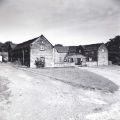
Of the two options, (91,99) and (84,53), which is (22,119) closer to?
(91,99)

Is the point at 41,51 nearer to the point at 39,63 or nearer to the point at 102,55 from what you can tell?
the point at 39,63

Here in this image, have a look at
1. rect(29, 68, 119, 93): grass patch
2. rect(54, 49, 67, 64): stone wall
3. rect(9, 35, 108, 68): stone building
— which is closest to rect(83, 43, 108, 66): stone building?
rect(9, 35, 108, 68): stone building

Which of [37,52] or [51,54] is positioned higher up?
[37,52]

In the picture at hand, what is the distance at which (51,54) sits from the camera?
4888 cm

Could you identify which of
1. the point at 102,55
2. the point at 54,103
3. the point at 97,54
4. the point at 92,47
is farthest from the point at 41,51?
the point at 54,103

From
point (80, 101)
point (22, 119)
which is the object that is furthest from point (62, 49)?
point (22, 119)

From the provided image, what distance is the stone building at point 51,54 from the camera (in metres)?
46.4

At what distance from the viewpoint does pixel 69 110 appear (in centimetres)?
1484

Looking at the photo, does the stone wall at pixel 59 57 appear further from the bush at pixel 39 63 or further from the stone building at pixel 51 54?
the bush at pixel 39 63

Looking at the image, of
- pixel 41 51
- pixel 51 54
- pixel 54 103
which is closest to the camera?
pixel 54 103

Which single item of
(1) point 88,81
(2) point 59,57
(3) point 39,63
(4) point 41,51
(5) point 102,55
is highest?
(4) point 41,51

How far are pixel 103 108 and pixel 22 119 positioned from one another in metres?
7.06

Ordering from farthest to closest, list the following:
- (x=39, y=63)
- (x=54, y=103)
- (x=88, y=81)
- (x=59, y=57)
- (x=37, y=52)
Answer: (x=59, y=57) < (x=37, y=52) < (x=39, y=63) < (x=88, y=81) < (x=54, y=103)

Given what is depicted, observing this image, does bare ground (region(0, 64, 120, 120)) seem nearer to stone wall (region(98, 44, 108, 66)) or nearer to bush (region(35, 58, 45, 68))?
bush (region(35, 58, 45, 68))
